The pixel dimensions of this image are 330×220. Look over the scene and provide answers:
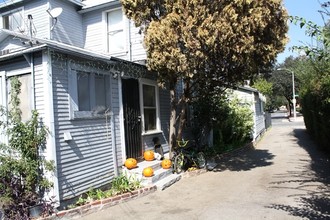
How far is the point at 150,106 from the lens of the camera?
11.4 meters

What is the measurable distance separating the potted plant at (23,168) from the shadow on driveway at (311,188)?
462 centimetres

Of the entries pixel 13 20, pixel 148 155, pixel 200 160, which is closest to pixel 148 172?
pixel 148 155

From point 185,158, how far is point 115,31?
236 inches

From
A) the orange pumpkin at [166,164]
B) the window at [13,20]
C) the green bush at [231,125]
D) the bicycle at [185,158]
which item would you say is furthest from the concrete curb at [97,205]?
the window at [13,20]

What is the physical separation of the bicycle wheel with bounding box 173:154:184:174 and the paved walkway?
40 cm


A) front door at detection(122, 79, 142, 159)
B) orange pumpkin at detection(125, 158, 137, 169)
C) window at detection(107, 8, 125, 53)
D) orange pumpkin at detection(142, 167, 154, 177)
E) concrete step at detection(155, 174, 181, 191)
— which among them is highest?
window at detection(107, 8, 125, 53)

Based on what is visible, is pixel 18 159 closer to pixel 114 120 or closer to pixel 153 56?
pixel 114 120

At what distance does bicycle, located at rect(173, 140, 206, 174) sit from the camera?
10349mm

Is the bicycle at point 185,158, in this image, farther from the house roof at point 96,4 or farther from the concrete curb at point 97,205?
the house roof at point 96,4

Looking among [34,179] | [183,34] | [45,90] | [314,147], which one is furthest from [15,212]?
[314,147]

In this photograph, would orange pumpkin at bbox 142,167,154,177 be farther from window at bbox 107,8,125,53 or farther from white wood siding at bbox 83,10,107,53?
white wood siding at bbox 83,10,107,53

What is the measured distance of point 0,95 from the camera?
784 centimetres

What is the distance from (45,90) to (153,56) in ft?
10.0

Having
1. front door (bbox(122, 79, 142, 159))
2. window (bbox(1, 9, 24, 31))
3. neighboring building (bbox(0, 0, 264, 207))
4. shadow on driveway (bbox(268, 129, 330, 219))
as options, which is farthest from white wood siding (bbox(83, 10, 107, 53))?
shadow on driveway (bbox(268, 129, 330, 219))
